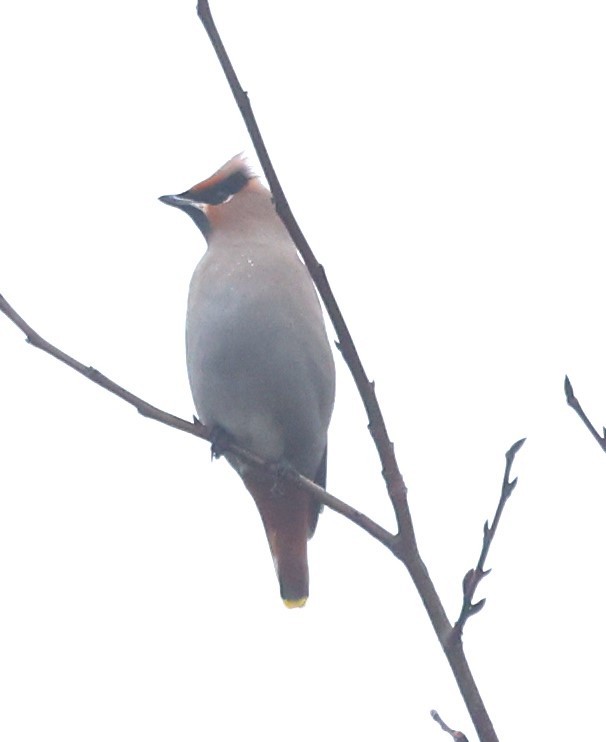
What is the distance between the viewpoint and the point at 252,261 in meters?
4.90

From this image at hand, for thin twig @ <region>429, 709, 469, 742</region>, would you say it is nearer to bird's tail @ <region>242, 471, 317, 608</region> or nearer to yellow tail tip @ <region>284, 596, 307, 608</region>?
bird's tail @ <region>242, 471, 317, 608</region>

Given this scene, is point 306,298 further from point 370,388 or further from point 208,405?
point 370,388

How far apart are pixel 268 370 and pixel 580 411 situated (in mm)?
2209

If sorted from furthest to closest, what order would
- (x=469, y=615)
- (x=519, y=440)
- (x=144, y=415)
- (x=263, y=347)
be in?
(x=263, y=347), (x=144, y=415), (x=519, y=440), (x=469, y=615)

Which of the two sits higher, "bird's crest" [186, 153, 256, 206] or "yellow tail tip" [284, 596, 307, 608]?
"bird's crest" [186, 153, 256, 206]

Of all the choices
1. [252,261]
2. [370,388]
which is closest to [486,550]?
[370,388]

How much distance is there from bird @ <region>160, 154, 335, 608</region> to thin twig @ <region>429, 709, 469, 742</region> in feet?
6.29

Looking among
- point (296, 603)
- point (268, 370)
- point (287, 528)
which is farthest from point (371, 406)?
point (296, 603)

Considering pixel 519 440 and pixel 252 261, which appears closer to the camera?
pixel 519 440

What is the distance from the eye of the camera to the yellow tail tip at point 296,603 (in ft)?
16.9

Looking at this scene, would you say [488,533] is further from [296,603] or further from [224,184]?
[224,184]

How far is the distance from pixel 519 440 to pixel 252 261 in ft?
7.38

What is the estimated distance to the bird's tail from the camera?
500cm

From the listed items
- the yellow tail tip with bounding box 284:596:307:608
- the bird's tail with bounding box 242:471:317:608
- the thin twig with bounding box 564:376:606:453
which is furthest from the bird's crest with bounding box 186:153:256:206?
the thin twig with bounding box 564:376:606:453
